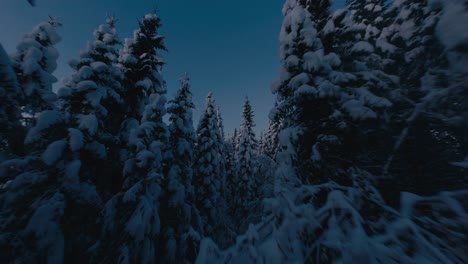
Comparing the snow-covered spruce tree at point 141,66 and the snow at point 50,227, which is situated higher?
the snow-covered spruce tree at point 141,66

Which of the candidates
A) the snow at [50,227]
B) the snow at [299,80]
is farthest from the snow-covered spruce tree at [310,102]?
the snow at [50,227]

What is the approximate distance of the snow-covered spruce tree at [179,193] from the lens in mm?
10652

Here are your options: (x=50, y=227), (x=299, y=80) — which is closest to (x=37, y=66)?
(x=50, y=227)

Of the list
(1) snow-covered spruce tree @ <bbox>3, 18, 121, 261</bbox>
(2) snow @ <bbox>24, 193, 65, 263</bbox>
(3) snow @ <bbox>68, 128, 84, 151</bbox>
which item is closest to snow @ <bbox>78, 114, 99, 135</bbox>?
(1) snow-covered spruce tree @ <bbox>3, 18, 121, 261</bbox>

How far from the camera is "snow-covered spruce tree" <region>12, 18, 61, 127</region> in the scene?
32.7ft

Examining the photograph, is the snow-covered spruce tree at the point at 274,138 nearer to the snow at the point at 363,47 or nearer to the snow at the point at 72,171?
the snow at the point at 363,47

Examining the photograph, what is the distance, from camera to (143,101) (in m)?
11.6

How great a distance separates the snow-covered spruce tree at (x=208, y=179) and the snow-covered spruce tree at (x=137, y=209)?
26.0 feet

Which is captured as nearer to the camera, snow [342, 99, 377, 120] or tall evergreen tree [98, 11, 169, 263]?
snow [342, 99, 377, 120]

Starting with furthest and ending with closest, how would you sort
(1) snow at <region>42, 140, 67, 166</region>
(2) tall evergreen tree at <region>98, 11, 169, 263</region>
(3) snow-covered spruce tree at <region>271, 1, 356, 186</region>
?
(2) tall evergreen tree at <region>98, 11, 169, 263</region>
(3) snow-covered spruce tree at <region>271, 1, 356, 186</region>
(1) snow at <region>42, 140, 67, 166</region>

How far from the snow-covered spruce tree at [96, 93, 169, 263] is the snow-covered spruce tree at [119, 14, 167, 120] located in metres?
1.79

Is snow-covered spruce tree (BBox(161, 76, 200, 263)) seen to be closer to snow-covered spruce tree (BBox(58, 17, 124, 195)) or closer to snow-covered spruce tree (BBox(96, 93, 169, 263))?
snow-covered spruce tree (BBox(96, 93, 169, 263))

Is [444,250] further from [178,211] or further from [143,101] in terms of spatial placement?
[143,101]

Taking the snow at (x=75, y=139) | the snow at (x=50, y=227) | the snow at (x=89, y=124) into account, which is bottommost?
the snow at (x=50, y=227)
